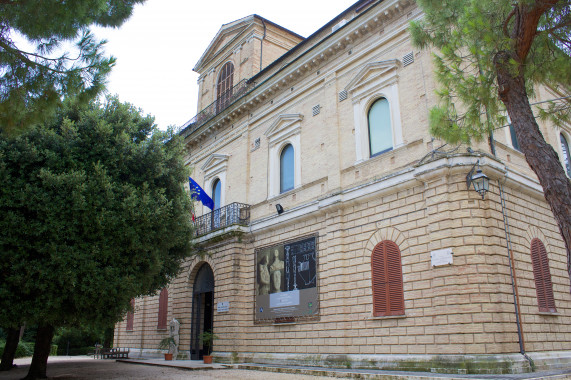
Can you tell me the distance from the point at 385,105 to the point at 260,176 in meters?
6.38

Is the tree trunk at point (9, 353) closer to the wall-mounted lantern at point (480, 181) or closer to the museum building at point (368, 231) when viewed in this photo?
the museum building at point (368, 231)

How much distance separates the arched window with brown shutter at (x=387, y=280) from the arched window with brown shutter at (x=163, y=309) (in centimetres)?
1266

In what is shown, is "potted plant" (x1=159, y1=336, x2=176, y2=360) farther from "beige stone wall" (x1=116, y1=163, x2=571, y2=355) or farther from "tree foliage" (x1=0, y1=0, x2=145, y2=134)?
"tree foliage" (x1=0, y1=0, x2=145, y2=134)

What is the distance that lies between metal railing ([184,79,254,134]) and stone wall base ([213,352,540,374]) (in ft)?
39.9

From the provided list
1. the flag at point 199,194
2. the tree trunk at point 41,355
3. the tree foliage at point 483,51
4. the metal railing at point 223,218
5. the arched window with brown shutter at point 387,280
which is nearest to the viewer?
the tree foliage at point 483,51

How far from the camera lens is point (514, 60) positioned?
8328 millimetres

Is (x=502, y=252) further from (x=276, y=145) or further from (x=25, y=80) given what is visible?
(x=25, y=80)

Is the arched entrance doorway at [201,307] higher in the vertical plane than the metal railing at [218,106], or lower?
lower

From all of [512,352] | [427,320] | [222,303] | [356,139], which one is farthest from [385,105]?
[222,303]

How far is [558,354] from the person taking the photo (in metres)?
12.0

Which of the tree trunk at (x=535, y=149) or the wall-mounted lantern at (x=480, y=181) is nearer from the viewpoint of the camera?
the tree trunk at (x=535, y=149)

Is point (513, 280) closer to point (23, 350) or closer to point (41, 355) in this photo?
point (41, 355)

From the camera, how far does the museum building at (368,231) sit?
37.6ft

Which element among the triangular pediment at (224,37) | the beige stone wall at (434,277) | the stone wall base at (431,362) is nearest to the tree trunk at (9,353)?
the beige stone wall at (434,277)
